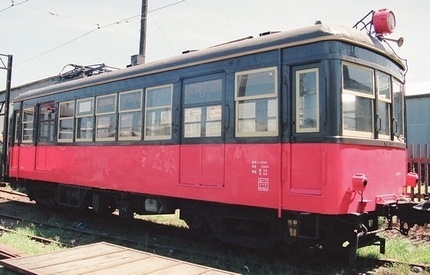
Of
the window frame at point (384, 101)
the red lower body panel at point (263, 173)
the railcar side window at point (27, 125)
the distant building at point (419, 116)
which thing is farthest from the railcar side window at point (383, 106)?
the distant building at point (419, 116)

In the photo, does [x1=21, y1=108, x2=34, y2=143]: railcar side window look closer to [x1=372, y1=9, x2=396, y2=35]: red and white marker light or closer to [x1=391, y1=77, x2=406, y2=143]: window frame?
[x1=372, y1=9, x2=396, y2=35]: red and white marker light

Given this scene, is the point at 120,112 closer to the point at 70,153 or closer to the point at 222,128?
the point at 70,153

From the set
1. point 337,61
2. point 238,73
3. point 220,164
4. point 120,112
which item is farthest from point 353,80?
point 120,112

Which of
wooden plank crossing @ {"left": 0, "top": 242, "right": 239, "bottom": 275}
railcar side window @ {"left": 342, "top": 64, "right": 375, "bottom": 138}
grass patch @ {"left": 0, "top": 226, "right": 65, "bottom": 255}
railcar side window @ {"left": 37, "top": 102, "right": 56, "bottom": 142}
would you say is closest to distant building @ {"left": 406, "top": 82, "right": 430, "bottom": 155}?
railcar side window @ {"left": 342, "top": 64, "right": 375, "bottom": 138}

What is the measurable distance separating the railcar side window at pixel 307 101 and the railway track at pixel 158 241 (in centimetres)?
203

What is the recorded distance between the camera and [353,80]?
5.85 meters

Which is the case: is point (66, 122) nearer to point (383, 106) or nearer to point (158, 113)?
point (158, 113)

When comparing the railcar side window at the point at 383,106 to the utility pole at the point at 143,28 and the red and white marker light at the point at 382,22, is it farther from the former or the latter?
the utility pole at the point at 143,28

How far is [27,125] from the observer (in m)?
11.9

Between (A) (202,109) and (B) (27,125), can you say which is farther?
(B) (27,125)

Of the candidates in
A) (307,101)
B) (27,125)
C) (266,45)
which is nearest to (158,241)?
(307,101)

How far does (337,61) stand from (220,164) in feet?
7.47

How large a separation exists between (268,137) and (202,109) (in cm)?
141

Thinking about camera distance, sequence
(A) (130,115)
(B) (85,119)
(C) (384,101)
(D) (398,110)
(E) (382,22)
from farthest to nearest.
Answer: (B) (85,119) → (A) (130,115) → (D) (398,110) → (E) (382,22) → (C) (384,101)
